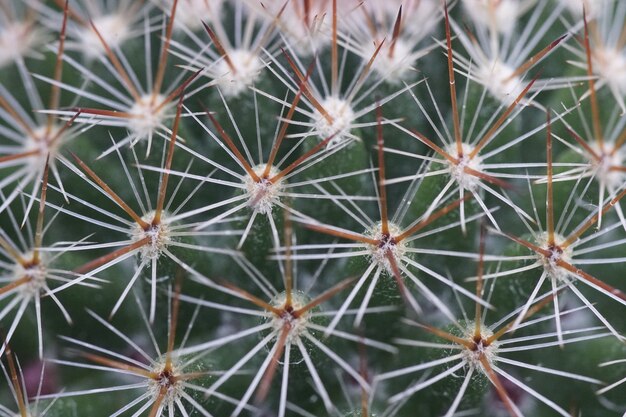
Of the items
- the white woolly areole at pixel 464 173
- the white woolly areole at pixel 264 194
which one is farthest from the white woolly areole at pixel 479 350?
the white woolly areole at pixel 264 194

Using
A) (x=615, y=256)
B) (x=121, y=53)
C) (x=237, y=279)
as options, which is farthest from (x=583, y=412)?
(x=121, y=53)

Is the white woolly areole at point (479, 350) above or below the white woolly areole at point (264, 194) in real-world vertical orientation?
below

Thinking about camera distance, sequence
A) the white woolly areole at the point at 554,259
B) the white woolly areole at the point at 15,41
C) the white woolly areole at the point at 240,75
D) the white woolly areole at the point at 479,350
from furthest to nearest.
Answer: the white woolly areole at the point at 15,41
the white woolly areole at the point at 240,75
the white woolly areole at the point at 554,259
the white woolly areole at the point at 479,350

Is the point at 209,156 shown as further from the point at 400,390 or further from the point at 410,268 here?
the point at 400,390

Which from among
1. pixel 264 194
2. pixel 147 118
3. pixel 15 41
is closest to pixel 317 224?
pixel 264 194

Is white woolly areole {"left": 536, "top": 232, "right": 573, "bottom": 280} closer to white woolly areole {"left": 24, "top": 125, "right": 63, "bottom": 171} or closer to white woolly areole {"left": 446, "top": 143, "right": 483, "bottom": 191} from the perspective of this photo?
white woolly areole {"left": 446, "top": 143, "right": 483, "bottom": 191}

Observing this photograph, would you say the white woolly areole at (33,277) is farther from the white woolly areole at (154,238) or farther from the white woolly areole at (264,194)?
the white woolly areole at (264,194)
